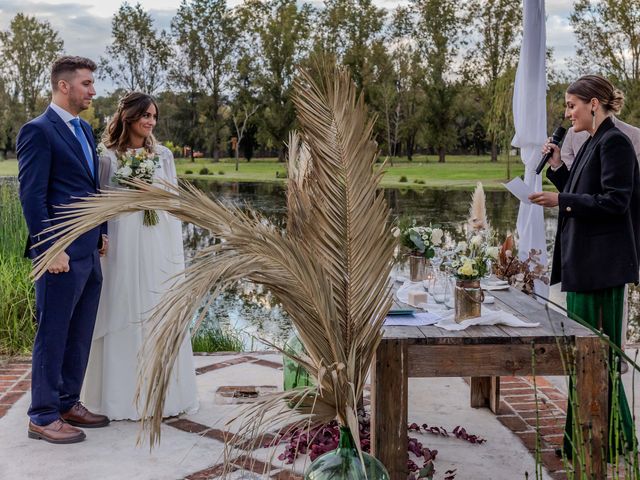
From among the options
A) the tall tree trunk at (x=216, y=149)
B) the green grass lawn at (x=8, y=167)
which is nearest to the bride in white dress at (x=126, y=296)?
the green grass lawn at (x=8, y=167)

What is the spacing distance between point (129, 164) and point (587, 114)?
2.47 meters

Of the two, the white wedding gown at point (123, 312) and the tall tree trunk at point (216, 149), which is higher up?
the tall tree trunk at point (216, 149)

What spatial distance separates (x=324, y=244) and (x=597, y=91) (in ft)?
6.49

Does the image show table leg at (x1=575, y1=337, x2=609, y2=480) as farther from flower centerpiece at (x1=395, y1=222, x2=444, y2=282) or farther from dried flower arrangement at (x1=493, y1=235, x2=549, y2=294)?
dried flower arrangement at (x1=493, y1=235, x2=549, y2=294)

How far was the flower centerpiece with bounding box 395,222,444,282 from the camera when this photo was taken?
4.11m

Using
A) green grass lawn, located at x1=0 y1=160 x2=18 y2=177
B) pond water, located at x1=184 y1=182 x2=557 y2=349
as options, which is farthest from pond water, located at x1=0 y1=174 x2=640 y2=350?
green grass lawn, located at x1=0 y1=160 x2=18 y2=177

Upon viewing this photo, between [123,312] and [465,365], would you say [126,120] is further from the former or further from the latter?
[465,365]

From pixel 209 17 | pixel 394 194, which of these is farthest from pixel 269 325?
pixel 209 17

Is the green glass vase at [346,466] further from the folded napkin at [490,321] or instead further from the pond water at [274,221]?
the folded napkin at [490,321]

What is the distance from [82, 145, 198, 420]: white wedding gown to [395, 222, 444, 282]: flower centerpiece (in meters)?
1.35

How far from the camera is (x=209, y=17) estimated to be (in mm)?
43594

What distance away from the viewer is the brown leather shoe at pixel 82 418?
4367 millimetres

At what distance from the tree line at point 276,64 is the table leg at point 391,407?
27.9m

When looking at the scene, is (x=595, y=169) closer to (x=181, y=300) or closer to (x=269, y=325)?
(x=181, y=300)
